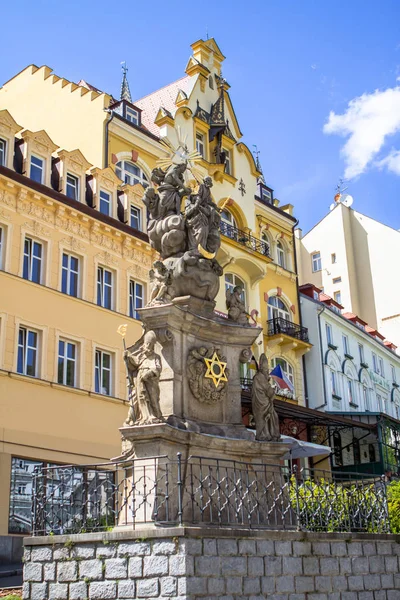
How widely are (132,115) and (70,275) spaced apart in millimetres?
9469

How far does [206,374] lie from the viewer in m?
13.1

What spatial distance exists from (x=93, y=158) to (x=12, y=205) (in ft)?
19.1

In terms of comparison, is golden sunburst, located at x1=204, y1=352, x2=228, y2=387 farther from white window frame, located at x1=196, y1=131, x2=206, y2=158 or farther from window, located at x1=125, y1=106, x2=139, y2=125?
white window frame, located at x1=196, y1=131, x2=206, y2=158

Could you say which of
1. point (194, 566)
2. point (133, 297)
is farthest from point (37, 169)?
point (194, 566)

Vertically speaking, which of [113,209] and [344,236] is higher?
[344,236]

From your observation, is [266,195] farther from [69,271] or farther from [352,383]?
[69,271]

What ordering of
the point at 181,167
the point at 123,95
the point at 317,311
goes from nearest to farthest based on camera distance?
the point at 181,167 < the point at 317,311 < the point at 123,95

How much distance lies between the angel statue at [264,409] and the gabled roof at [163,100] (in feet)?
70.9

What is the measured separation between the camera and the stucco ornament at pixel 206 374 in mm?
13039

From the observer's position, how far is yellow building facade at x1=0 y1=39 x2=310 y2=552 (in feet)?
76.7

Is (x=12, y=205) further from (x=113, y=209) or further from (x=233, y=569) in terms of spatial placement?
(x=233, y=569)

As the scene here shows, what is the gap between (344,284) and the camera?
5038cm

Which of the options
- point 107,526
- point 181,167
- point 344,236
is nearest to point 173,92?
point 344,236

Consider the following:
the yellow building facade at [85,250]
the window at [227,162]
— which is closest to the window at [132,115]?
the yellow building facade at [85,250]
